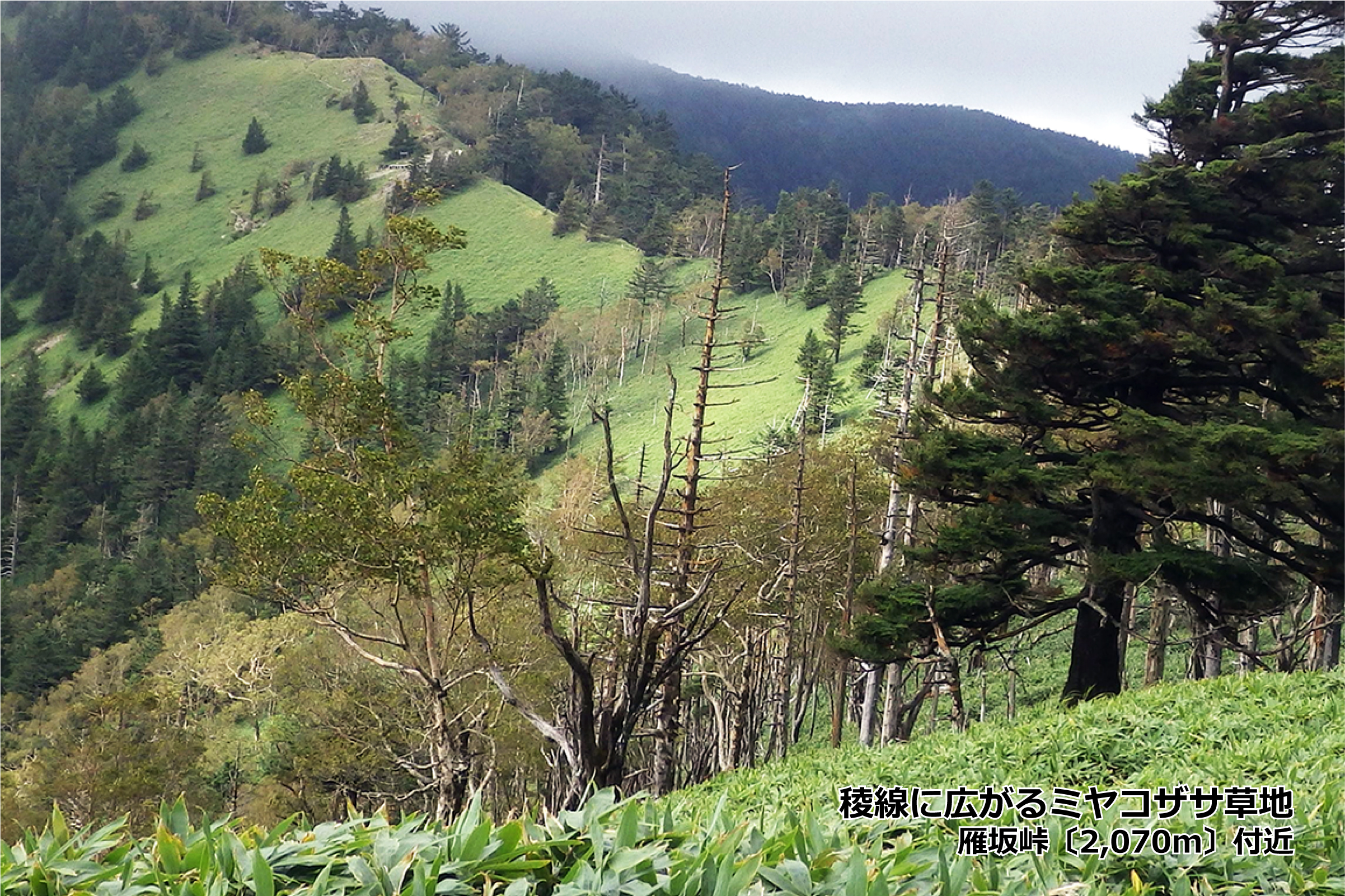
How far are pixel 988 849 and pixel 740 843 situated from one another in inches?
27.2

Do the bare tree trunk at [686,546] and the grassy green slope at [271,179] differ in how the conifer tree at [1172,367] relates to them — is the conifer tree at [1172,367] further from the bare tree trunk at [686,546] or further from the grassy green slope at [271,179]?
the grassy green slope at [271,179]

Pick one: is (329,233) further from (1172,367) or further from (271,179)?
(1172,367)

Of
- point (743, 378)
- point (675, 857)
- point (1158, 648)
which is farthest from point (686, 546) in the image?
point (743, 378)

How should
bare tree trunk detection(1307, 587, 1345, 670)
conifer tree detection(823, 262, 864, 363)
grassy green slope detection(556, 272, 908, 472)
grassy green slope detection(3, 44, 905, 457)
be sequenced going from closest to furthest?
bare tree trunk detection(1307, 587, 1345, 670)
grassy green slope detection(556, 272, 908, 472)
conifer tree detection(823, 262, 864, 363)
grassy green slope detection(3, 44, 905, 457)

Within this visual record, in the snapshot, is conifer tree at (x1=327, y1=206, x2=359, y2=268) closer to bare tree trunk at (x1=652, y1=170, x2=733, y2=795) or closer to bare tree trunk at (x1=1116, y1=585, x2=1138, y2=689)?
bare tree trunk at (x1=652, y1=170, x2=733, y2=795)

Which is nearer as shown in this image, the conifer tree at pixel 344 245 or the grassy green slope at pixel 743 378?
the grassy green slope at pixel 743 378

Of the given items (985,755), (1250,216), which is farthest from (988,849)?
(1250,216)

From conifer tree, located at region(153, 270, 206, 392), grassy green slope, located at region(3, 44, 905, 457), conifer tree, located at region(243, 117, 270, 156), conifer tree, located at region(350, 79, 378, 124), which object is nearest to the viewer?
grassy green slope, located at region(3, 44, 905, 457)

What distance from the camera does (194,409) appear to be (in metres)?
60.3

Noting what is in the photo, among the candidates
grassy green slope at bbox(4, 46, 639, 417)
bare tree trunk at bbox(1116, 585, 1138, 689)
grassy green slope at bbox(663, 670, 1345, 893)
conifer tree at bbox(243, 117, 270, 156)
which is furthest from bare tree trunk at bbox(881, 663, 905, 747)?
conifer tree at bbox(243, 117, 270, 156)

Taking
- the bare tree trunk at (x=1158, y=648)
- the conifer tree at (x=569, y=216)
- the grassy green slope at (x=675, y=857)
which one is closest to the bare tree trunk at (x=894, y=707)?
the bare tree trunk at (x=1158, y=648)

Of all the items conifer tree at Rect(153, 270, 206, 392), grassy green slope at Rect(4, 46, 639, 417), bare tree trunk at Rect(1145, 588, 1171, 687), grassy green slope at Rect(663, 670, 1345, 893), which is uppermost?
grassy green slope at Rect(4, 46, 639, 417)

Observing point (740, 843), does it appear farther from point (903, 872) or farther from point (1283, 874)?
point (1283, 874)

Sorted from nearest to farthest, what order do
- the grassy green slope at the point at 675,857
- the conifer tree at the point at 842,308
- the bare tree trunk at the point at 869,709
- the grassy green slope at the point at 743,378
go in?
the grassy green slope at the point at 675,857 → the bare tree trunk at the point at 869,709 → the grassy green slope at the point at 743,378 → the conifer tree at the point at 842,308
